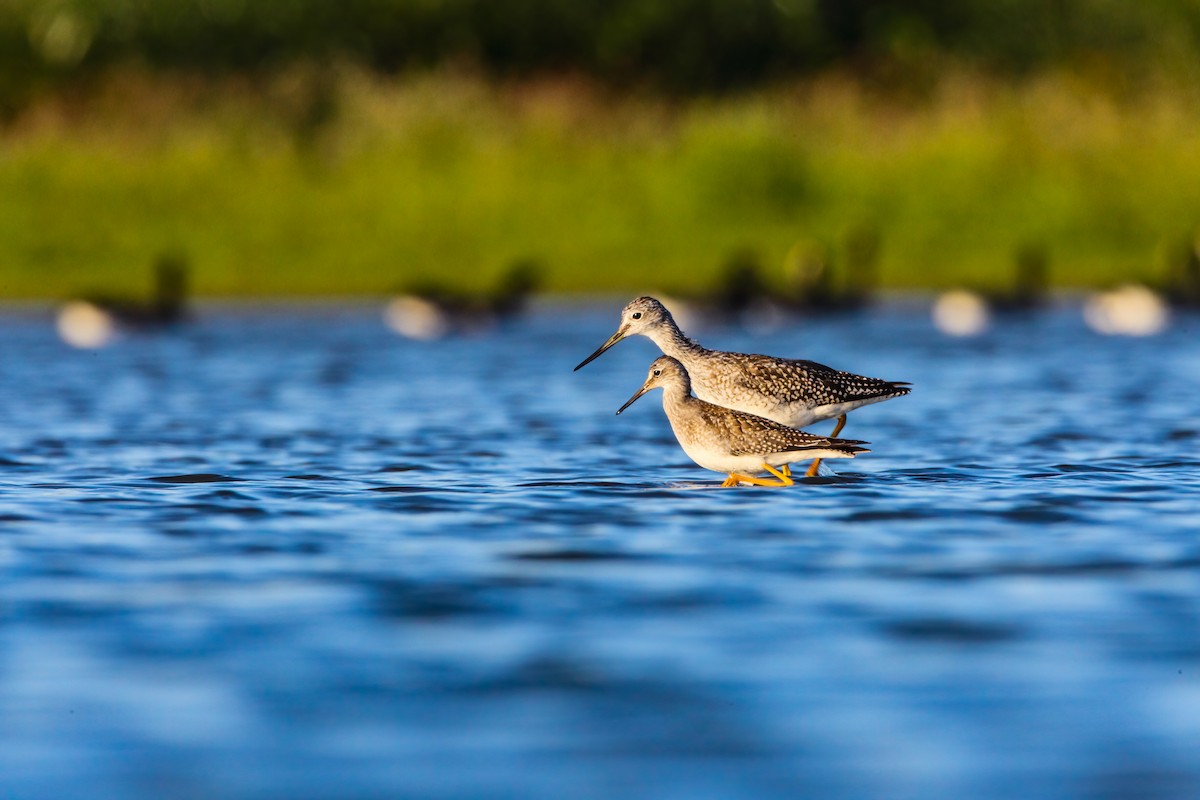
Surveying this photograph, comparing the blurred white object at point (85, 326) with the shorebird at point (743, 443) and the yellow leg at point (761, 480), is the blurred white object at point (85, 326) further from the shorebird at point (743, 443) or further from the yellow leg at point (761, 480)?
the yellow leg at point (761, 480)

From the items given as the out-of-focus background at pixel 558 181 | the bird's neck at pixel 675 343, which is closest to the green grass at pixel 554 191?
the out-of-focus background at pixel 558 181

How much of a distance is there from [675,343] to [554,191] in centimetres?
2256

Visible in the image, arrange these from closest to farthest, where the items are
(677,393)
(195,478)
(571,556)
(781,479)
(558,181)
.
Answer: (571,556)
(781,479)
(677,393)
(195,478)
(558,181)

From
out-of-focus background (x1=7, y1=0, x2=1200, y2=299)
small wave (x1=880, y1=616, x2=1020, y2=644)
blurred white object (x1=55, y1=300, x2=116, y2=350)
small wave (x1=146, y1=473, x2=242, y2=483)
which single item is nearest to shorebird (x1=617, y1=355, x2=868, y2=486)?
small wave (x1=146, y1=473, x2=242, y2=483)

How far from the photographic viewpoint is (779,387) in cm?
1438

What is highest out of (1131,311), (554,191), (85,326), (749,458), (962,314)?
(554,191)

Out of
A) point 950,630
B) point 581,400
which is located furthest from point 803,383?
point 581,400

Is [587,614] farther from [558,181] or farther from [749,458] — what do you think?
[558,181]

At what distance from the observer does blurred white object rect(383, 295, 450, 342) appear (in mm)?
29938

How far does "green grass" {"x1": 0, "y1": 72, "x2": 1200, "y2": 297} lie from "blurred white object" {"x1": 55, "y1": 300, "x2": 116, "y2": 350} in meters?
6.34

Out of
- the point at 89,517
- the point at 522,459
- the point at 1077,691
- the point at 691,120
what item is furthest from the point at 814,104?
the point at 1077,691

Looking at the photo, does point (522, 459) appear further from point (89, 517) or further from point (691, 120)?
point (691, 120)

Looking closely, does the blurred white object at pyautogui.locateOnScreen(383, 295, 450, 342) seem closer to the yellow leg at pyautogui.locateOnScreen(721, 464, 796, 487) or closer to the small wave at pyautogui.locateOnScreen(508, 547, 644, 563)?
the yellow leg at pyautogui.locateOnScreen(721, 464, 796, 487)

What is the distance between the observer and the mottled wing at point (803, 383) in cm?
1439
